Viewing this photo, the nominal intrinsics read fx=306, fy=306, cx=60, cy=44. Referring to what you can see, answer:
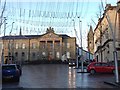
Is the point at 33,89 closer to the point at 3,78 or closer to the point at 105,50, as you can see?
the point at 3,78

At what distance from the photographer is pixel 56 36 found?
4803 inches

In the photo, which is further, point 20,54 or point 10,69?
point 20,54

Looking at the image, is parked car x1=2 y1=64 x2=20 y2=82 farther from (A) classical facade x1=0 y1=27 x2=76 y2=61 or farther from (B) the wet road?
(A) classical facade x1=0 y1=27 x2=76 y2=61

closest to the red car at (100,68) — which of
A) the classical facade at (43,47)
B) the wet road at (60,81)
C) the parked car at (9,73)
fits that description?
the wet road at (60,81)

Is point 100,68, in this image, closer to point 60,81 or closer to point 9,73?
point 60,81

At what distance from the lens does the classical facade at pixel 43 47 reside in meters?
121

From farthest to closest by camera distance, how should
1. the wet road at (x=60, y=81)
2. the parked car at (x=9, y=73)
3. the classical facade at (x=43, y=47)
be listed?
the classical facade at (x=43, y=47) < the parked car at (x=9, y=73) < the wet road at (x=60, y=81)

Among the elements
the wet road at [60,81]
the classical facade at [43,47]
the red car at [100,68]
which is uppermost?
the classical facade at [43,47]

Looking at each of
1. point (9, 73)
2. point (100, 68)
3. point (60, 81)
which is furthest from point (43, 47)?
point (60, 81)

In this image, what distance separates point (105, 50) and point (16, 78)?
45835 mm

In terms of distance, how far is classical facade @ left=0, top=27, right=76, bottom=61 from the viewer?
121m

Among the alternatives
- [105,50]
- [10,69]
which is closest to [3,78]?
[10,69]

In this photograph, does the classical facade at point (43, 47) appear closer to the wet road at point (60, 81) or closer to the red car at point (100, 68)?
the red car at point (100, 68)

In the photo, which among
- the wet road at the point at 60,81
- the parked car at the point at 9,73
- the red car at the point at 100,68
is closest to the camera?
the wet road at the point at 60,81
